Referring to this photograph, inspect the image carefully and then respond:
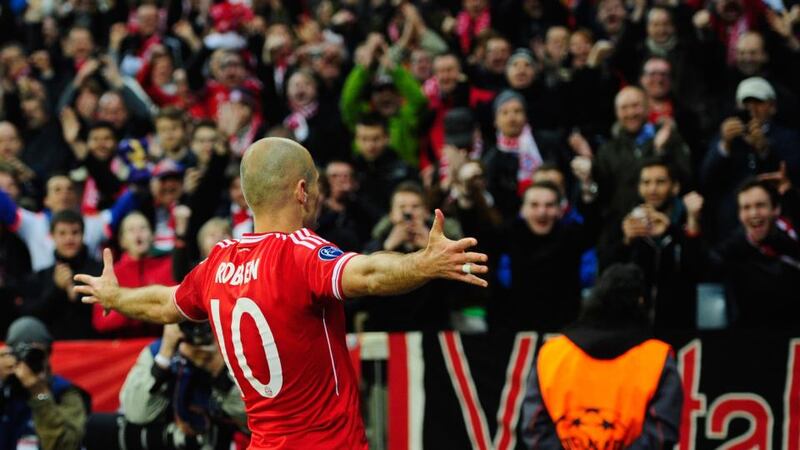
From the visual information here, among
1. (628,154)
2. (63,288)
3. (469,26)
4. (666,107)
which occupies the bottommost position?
(63,288)

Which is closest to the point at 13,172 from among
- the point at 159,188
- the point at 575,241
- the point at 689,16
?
the point at 159,188

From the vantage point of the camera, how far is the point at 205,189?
11.1 m

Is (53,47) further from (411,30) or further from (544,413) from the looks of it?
(544,413)

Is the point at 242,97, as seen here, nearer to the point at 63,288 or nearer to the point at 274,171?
the point at 63,288

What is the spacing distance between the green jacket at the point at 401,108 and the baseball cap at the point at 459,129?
1.19m

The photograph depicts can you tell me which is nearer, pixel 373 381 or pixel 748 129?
pixel 373 381

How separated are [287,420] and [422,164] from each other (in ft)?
23.1

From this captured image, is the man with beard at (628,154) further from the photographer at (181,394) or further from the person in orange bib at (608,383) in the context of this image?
the photographer at (181,394)

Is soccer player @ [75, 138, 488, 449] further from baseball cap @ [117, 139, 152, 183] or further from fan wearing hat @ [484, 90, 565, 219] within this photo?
baseball cap @ [117, 139, 152, 183]

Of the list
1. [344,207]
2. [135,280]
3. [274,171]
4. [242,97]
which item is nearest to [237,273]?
[274,171]

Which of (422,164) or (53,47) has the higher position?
(53,47)

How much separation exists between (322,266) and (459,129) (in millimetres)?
5824

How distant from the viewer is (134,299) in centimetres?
580

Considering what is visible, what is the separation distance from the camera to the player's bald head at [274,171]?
17.1ft
